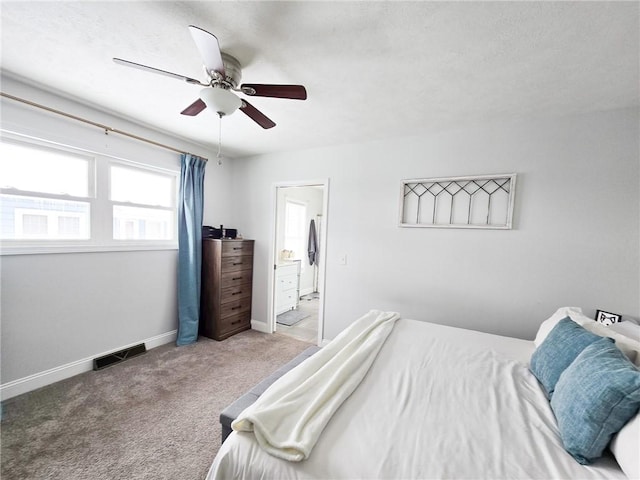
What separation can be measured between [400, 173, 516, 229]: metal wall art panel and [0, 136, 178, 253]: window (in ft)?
9.55

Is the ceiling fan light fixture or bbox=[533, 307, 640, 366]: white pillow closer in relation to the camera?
bbox=[533, 307, 640, 366]: white pillow

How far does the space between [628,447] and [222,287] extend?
11.1ft

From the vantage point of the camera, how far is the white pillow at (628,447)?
813 mm

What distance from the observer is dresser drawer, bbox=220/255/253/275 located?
3.34m

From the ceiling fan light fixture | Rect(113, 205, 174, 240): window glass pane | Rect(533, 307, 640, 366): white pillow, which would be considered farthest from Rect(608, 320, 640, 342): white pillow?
Rect(113, 205, 174, 240): window glass pane

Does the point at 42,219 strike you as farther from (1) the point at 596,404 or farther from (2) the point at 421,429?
(1) the point at 596,404

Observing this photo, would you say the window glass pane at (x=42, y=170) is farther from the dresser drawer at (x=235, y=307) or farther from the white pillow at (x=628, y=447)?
the white pillow at (x=628, y=447)

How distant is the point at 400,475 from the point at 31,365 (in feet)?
9.92

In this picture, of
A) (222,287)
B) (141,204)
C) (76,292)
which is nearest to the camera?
(76,292)

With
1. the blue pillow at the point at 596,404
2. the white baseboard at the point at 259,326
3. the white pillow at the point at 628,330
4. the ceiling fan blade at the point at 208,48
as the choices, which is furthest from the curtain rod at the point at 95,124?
the white pillow at the point at 628,330

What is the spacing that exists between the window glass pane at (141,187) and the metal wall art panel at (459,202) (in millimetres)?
2884

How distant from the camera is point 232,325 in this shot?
3.51m

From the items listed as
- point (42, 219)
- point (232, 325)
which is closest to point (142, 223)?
point (42, 219)

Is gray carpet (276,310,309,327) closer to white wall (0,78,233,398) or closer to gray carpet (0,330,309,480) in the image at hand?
gray carpet (0,330,309,480)
